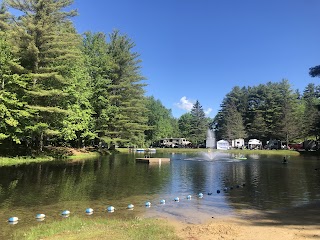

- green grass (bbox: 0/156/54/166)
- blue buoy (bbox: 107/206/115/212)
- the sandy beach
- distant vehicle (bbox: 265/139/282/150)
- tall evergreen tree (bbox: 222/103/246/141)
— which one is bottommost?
the sandy beach

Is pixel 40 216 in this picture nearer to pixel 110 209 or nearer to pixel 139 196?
pixel 110 209

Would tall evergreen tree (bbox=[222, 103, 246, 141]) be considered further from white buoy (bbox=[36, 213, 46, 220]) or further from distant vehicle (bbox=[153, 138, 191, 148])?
white buoy (bbox=[36, 213, 46, 220])

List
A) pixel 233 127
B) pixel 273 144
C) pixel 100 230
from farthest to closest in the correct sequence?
pixel 233 127
pixel 273 144
pixel 100 230

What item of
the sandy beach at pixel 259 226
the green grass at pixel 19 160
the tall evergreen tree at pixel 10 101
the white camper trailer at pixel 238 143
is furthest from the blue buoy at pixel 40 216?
the white camper trailer at pixel 238 143

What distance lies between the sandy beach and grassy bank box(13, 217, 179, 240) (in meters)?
0.67

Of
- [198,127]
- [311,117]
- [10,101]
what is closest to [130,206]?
[10,101]

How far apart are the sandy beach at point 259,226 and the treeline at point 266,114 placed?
173ft

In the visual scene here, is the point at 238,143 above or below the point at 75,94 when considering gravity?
below

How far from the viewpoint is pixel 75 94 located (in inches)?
1547

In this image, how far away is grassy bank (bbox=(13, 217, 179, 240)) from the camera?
8367mm

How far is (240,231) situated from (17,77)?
29.4 m

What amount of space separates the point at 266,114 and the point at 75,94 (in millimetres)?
65878

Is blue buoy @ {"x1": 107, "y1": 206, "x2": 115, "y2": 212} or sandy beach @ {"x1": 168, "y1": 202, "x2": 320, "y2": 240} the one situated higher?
blue buoy @ {"x1": 107, "y1": 206, "x2": 115, "y2": 212}

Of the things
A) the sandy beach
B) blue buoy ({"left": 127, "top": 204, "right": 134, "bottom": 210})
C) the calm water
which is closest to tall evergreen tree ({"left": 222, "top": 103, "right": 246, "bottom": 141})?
the calm water
